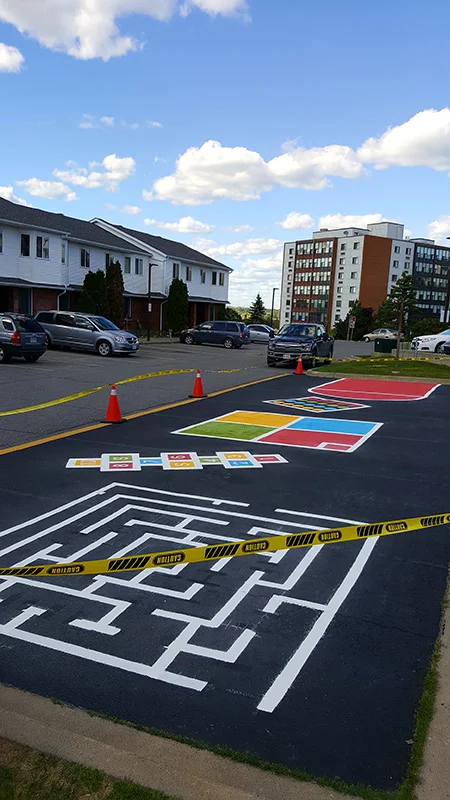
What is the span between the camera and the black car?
24266mm

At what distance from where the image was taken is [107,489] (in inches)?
278

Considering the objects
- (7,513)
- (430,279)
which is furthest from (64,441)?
(430,279)

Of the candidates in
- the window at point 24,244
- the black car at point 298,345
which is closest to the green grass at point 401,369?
the black car at point 298,345

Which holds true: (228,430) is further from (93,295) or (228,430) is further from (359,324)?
(359,324)

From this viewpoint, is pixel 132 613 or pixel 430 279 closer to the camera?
pixel 132 613

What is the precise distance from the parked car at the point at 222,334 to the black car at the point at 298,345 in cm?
1239

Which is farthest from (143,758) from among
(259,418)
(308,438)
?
(259,418)

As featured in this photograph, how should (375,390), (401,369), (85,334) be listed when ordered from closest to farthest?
(375,390) < (401,369) < (85,334)

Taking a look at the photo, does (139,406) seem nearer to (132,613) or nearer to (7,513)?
(7,513)

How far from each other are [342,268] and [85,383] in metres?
99.7

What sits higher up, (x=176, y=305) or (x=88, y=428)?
(x=176, y=305)

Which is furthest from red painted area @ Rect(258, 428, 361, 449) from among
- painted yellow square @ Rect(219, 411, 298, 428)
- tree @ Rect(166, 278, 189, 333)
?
tree @ Rect(166, 278, 189, 333)

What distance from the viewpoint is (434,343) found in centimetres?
3288

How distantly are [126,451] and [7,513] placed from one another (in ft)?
9.81
